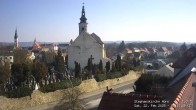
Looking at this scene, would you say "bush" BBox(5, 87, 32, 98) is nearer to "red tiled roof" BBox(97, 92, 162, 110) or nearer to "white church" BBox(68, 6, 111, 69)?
"red tiled roof" BBox(97, 92, 162, 110)

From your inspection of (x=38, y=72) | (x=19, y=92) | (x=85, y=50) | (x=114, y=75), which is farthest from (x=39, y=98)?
(x=85, y=50)

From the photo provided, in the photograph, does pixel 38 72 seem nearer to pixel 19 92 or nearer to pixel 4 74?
pixel 4 74

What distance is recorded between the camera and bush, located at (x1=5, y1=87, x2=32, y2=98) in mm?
31078

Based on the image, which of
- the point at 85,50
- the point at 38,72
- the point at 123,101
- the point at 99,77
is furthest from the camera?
the point at 85,50

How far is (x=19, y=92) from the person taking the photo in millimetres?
31703

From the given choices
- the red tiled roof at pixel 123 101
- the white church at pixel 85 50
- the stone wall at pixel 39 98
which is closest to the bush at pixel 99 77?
the stone wall at pixel 39 98

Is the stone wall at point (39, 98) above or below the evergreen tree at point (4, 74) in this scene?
below

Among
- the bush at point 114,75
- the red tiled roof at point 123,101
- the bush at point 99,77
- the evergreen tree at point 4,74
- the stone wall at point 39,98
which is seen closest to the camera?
the red tiled roof at point 123,101

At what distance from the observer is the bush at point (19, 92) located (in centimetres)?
3108

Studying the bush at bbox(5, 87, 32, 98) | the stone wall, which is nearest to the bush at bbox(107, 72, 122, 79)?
the stone wall

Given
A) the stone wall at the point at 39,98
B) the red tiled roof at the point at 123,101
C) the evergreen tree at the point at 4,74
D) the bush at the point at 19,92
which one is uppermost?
the red tiled roof at the point at 123,101

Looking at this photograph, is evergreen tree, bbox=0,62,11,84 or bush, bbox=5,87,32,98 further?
evergreen tree, bbox=0,62,11,84

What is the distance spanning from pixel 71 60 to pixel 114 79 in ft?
58.9

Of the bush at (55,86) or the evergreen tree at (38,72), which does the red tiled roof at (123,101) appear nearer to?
the bush at (55,86)
